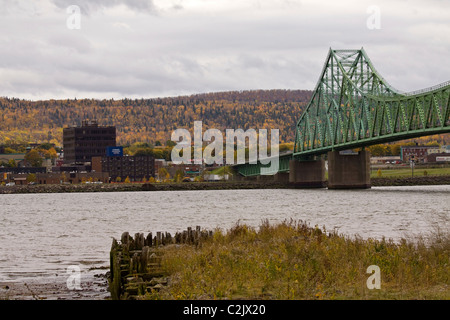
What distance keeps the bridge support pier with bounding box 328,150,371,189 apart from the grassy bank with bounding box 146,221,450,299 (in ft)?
371

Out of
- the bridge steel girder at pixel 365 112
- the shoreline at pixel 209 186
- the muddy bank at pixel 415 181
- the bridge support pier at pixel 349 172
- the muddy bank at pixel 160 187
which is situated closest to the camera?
the bridge steel girder at pixel 365 112

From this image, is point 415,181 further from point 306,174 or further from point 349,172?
point 349,172

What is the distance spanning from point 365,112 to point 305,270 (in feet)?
383

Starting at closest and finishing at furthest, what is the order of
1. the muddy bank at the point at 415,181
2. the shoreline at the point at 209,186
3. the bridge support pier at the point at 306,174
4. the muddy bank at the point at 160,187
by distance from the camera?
the bridge support pier at the point at 306,174, the muddy bank at the point at 415,181, the shoreline at the point at 209,186, the muddy bank at the point at 160,187

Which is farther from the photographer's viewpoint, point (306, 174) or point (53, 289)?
point (306, 174)

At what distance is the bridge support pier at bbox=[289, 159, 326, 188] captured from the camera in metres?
162

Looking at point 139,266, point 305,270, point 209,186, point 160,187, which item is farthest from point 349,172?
point 305,270

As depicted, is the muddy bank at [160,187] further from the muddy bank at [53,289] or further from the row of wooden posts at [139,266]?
the muddy bank at [53,289]

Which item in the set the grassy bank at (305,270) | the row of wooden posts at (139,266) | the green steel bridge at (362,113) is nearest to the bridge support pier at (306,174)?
the green steel bridge at (362,113)

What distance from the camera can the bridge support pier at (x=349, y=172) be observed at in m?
138

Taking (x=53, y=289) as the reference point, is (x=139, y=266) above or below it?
above

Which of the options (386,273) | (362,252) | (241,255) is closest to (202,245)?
(241,255)

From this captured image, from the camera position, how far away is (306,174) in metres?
165

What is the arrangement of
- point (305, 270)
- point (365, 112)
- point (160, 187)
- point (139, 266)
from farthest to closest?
point (160, 187) → point (365, 112) → point (139, 266) → point (305, 270)
